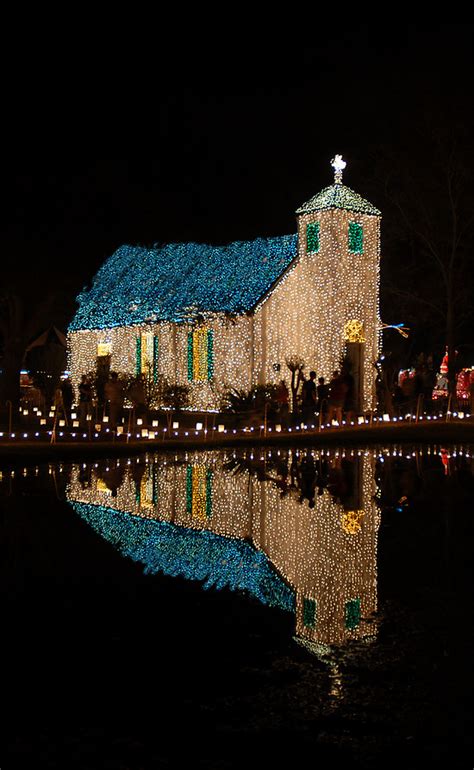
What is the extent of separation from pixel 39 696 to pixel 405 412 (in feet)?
83.3

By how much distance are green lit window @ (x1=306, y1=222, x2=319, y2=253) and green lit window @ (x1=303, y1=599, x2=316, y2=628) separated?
75.7ft

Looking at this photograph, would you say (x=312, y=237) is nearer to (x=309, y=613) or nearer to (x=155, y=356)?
(x=155, y=356)

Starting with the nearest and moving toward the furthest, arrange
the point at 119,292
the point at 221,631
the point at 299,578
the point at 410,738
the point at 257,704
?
the point at 410,738
the point at 257,704
the point at 221,631
the point at 299,578
the point at 119,292

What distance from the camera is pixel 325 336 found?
99.8ft

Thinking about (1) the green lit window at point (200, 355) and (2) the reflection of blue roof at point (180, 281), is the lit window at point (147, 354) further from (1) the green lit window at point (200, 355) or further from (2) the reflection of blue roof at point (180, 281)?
(1) the green lit window at point (200, 355)

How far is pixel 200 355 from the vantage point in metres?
32.1

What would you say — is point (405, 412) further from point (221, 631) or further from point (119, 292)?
point (221, 631)

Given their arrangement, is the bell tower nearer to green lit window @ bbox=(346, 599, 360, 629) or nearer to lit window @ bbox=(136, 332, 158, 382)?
lit window @ bbox=(136, 332, 158, 382)

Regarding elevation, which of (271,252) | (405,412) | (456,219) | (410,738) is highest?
(456,219)

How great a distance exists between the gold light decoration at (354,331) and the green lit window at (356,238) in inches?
88.9

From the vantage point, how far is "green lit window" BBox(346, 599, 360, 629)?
764 centimetres

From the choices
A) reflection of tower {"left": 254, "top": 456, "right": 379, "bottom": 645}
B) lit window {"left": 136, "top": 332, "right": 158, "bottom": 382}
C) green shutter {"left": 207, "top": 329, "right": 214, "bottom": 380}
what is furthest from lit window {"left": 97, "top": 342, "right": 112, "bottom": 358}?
reflection of tower {"left": 254, "top": 456, "right": 379, "bottom": 645}

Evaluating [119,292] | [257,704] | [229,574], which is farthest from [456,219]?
[257,704]

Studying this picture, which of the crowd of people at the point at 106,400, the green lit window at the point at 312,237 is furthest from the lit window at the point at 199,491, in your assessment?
the green lit window at the point at 312,237
